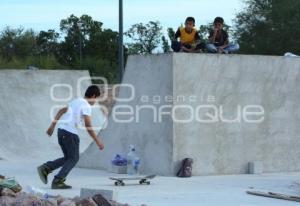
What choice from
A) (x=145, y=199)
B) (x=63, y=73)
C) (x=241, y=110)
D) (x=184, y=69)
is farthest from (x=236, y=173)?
(x=63, y=73)

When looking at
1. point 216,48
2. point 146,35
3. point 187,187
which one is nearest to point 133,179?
point 187,187

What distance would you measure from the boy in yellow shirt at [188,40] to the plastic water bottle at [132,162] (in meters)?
1.91

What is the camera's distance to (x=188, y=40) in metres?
12.8

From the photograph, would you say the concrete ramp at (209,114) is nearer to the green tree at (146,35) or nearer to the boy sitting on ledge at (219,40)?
the boy sitting on ledge at (219,40)

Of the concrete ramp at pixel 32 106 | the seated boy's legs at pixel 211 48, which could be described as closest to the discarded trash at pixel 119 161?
the seated boy's legs at pixel 211 48

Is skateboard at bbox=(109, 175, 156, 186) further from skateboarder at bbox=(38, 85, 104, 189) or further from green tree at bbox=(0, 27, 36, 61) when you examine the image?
green tree at bbox=(0, 27, 36, 61)

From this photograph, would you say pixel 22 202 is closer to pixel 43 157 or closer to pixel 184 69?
pixel 184 69

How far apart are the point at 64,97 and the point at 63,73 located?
0.74 m

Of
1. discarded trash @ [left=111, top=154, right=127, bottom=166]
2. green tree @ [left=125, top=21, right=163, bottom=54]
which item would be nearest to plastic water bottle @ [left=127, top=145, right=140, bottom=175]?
discarded trash @ [left=111, top=154, right=127, bottom=166]

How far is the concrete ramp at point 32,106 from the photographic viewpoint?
17.3 meters

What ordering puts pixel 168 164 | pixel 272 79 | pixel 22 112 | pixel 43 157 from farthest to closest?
pixel 22 112 < pixel 43 157 < pixel 272 79 < pixel 168 164

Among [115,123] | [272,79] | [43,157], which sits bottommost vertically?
[43,157]

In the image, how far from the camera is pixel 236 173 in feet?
42.1

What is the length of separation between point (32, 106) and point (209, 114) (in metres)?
7.05
